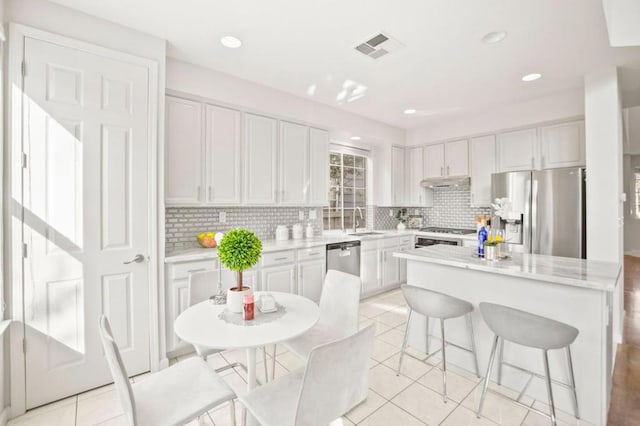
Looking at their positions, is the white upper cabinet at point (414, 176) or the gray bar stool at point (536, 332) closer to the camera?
the gray bar stool at point (536, 332)

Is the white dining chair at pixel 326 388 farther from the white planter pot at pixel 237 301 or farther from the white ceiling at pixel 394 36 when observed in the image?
the white ceiling at pixel 394 36

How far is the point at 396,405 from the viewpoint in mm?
1983

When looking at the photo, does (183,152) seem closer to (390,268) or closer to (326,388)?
(326,388)

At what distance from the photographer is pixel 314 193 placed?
156 inches

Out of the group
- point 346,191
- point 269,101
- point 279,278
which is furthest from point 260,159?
point 346,191

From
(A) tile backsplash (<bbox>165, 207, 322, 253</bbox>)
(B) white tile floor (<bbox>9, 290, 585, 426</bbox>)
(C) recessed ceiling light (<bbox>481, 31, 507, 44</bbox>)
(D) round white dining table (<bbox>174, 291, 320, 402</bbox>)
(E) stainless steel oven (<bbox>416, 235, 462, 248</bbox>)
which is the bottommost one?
(B) white tile floor (<bbox>9, 290, 585, 426</bbox>)

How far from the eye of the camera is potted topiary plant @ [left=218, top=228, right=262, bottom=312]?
158 cm

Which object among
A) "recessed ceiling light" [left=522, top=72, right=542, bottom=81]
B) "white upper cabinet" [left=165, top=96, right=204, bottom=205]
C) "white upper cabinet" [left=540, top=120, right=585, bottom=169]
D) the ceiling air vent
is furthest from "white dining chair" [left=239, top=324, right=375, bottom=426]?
"white upper cabinet" [left=540, top=120, right=585, bottom=169]

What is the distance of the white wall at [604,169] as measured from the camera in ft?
9.32

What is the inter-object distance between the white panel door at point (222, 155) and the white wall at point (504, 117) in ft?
11.0

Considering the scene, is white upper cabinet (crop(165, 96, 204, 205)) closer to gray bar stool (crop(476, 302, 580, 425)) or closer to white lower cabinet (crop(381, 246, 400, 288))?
gray bar stool (crop(476, 302, 580, 425))

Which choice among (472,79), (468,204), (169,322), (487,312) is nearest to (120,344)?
(169,322)

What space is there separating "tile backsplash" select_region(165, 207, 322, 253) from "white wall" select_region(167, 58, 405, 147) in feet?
3.94

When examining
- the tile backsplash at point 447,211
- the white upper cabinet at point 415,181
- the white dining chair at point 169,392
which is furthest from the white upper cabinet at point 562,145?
the white dining chair at point 169,392
